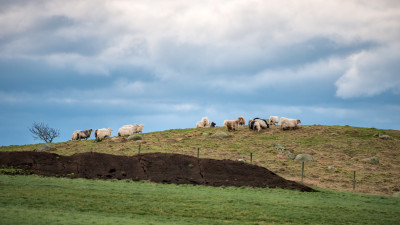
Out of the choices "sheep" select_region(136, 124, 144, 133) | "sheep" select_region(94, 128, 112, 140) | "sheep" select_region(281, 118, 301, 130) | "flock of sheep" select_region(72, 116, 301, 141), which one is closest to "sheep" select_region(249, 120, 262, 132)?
"flock of sheep" select_region(72, 116, 301, 141)

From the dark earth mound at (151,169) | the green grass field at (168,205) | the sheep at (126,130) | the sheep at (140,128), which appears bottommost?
the green grass field at (168,205)

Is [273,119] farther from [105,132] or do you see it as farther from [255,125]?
[105,132]

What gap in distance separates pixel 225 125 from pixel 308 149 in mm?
17786

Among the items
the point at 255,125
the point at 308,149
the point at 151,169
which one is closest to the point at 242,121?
the point at 255,125

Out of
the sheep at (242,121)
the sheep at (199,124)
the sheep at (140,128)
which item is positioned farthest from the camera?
the sheep at (199,124)

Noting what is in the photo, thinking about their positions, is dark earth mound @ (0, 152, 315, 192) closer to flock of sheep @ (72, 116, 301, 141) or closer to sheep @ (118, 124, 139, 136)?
flock of sheep @ (72, 116, 301, 141)

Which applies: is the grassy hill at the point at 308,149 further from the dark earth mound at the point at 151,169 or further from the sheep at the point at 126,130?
the dark earth mound at the point at 151,169

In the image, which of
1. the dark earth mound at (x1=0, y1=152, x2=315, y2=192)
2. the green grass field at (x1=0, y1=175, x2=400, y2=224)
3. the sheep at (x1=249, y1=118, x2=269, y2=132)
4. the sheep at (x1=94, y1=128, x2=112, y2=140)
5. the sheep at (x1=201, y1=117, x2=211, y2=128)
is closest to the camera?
the green grass field at (x1=0, y1=175, x2=400, y2=224)

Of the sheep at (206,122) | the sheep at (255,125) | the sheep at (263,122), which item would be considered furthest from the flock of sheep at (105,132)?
the sheep at (263,122)

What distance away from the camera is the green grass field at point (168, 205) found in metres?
14.7

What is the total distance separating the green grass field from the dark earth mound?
1.86 metres

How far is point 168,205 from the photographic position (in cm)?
1791

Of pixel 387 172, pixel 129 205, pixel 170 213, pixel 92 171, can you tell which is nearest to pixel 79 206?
pixel 129 205

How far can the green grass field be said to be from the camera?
48.1 ft
